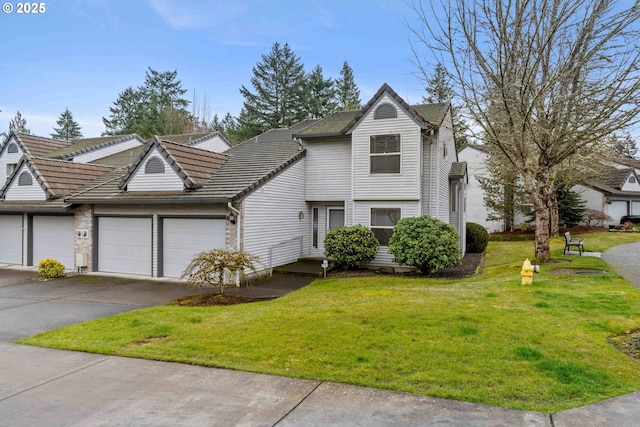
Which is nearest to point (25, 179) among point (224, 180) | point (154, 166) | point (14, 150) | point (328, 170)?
point (154, 166)

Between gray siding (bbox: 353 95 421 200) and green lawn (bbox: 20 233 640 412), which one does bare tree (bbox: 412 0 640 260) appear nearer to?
gray siding (bbox: 353 95 421 200)

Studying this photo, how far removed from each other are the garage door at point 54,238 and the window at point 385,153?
39.6 ft

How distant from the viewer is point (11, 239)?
17312 mm

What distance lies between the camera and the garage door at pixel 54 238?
16.0 m

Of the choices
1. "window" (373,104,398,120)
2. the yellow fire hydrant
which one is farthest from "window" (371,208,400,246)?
the yellow fire hydrant

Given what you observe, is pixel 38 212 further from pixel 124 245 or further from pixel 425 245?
pixel 425 245

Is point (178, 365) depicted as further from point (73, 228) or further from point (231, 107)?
point (231, 107)

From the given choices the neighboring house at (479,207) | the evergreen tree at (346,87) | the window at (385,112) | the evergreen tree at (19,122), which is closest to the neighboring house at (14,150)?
the window at (385,112)

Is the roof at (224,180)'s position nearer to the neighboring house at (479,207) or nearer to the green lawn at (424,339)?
Result: the green lawn at (424,339)

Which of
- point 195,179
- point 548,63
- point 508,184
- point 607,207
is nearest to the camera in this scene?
point 548,63

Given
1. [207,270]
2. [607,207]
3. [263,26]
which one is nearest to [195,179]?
[207,270]

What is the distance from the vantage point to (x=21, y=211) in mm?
16344

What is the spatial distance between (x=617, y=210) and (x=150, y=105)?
45.2 metres

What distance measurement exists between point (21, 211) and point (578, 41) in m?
20.6
